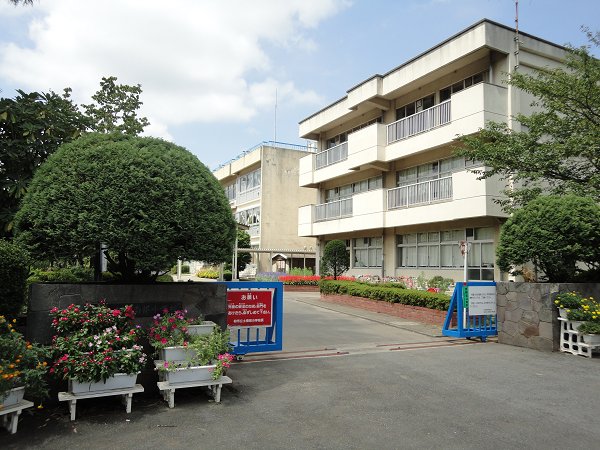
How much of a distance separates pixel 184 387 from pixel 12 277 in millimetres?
2831

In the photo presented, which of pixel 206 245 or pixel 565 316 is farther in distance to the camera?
pixel 565 316

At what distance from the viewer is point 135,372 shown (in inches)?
203

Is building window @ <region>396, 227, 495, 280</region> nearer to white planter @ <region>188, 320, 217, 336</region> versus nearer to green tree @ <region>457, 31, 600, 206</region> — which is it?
green tree @ <region>457, 31, 600, 206</region>

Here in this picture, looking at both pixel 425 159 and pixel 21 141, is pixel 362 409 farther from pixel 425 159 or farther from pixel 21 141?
pixel 425 159

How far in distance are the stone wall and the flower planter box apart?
701cm

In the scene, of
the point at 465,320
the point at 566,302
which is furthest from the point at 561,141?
the point at 465,320

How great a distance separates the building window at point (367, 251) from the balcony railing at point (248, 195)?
1424 cm

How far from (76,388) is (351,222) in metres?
20.6

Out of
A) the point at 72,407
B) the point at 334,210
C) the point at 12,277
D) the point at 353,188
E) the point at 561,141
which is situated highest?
the point at 353,188

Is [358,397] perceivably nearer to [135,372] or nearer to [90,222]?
[135,372]

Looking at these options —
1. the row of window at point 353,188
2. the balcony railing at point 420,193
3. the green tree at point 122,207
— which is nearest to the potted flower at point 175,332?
the green tree at point 122,207

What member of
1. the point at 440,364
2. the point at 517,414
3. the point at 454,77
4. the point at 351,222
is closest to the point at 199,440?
the point at 517,414

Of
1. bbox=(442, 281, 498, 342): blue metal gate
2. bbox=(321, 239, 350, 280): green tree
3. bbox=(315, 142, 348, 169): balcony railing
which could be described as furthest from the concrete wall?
bbox=(315, 142, 348, 169): balcony railing

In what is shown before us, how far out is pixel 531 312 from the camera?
967 centimetres
